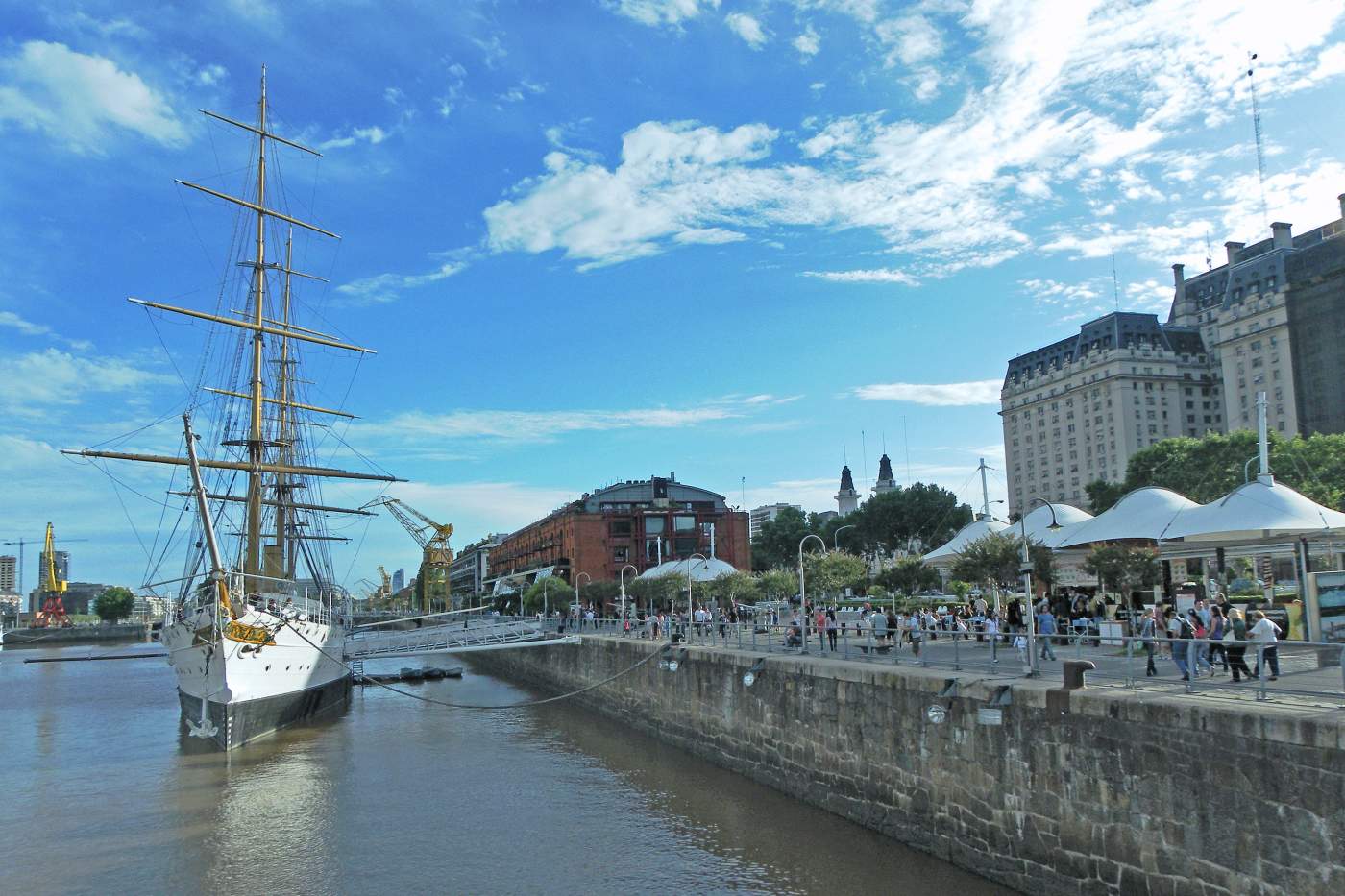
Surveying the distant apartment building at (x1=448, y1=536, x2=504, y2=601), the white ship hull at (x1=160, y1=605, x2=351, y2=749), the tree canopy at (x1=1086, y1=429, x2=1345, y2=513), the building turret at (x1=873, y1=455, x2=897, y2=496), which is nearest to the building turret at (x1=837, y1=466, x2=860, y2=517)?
the building turret at (x1=873, y1=455, x2=897, y2=496)

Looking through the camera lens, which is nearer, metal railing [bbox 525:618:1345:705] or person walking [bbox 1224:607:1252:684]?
metal railing [bbox 525:618:1345:705]

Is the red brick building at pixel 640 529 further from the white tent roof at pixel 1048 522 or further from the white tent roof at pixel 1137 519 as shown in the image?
the white tent roof at pixel 1137 519

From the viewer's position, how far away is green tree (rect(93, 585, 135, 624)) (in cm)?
16188

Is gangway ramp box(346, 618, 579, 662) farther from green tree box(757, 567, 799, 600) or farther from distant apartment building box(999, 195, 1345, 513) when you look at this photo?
distant apartment building box(999, 195, 1345, 513)

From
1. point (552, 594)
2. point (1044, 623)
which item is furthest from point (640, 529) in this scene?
point (1044, 623)

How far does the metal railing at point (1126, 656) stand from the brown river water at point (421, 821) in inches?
146

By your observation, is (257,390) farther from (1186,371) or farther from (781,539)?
(1186,371)

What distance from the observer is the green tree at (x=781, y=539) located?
111 meters

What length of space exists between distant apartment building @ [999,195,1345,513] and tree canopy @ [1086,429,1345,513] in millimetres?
28883

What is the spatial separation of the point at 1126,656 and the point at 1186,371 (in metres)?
127

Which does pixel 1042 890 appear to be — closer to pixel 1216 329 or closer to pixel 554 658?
pixel 554 658

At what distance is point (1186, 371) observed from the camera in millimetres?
125438

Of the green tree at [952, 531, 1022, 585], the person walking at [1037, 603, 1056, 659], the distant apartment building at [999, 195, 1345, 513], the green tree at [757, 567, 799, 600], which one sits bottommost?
the person walking at [1037, 603, 1056, 659]

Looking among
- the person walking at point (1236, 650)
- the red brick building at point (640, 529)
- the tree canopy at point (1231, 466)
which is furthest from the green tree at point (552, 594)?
the person walking at point (1236, 650)
